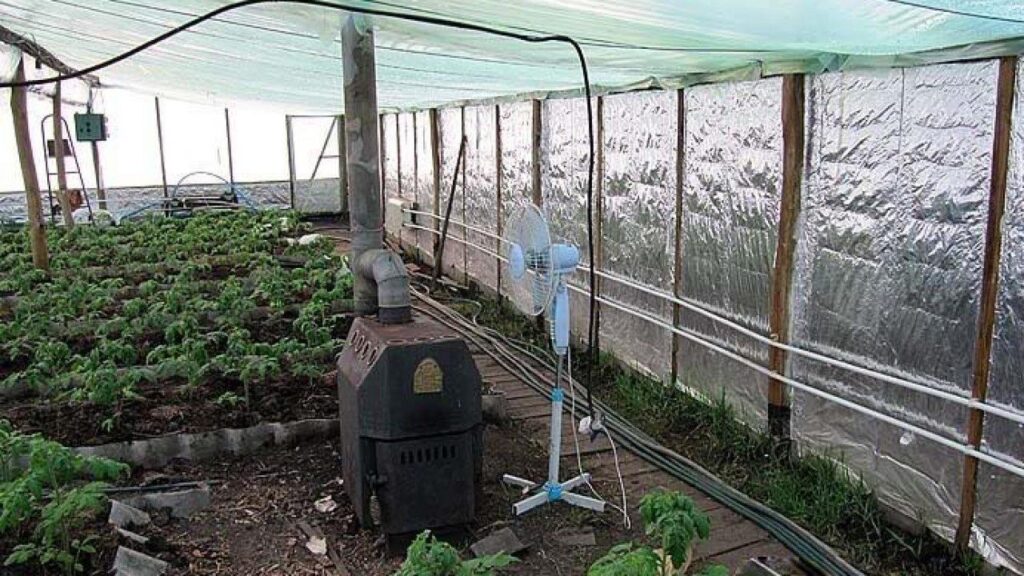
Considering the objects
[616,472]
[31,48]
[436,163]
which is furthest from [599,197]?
[31,48]

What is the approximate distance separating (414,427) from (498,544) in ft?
2.02

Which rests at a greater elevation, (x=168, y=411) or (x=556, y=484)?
(x=168, y=411)

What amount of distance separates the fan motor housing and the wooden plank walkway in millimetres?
880

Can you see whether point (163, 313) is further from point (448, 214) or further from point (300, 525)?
point (448, 214)

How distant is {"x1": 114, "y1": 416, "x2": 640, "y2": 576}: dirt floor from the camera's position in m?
3.41

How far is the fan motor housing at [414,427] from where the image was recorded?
337 cm

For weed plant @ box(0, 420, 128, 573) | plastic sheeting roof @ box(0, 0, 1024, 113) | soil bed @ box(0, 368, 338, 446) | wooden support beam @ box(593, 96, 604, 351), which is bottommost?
soil bed @ box(0, 368, 338, 446)

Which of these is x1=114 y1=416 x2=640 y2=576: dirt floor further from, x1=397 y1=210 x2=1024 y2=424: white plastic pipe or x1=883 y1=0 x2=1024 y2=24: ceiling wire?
x1=883 y1=0 x2=1024 y2=24: ceiling wire

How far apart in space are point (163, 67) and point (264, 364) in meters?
4.87

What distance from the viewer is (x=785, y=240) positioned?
4.23 m

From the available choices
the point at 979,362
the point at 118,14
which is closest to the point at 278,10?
the point at 118,14

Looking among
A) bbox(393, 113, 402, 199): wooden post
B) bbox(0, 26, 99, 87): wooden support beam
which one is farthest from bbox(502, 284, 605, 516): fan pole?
bbox(393, 113, 402, 199): wooden post

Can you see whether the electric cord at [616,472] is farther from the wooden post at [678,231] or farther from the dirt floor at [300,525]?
the wooden post at [678,231]

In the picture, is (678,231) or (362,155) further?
(678,231)
